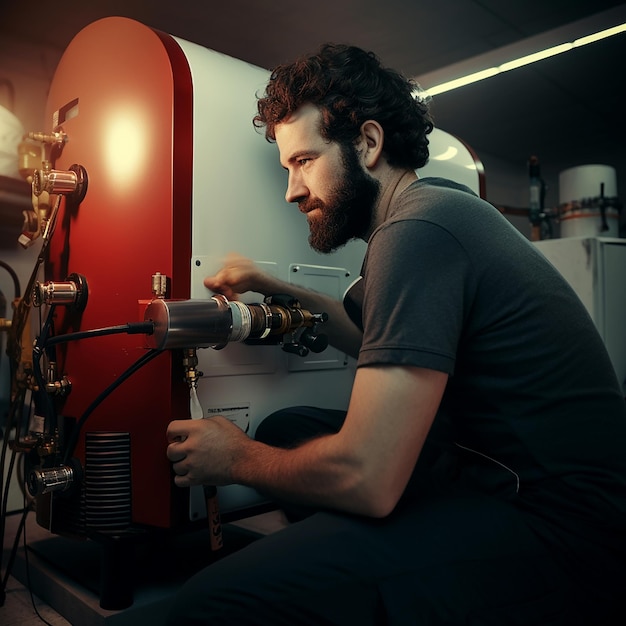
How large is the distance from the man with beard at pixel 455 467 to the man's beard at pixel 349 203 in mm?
223

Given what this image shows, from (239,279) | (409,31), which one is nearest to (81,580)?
(239,279)

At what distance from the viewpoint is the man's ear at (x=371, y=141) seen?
1236 millimetres

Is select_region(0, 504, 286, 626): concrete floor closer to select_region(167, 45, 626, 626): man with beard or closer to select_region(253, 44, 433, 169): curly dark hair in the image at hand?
select_region(167, 45, 626, 626): man with beard

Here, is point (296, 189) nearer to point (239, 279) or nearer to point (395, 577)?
point (239, 279)

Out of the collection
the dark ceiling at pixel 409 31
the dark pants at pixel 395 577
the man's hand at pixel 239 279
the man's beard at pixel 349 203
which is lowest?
the dark pants at pixel 395 577

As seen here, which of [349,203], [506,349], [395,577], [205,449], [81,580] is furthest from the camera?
[81,580]

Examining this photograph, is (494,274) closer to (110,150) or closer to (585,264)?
(110,150)

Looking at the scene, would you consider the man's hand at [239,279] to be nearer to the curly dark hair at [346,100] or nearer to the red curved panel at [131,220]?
the red curved panel at [131,220]

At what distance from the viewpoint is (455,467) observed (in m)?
1.02

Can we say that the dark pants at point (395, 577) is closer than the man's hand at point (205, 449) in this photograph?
Yes

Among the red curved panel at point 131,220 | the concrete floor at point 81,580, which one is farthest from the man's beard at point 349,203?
the concrete floor at point 81,580

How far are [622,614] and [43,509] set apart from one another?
116cm

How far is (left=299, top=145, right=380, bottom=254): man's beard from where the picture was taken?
3.99 ft

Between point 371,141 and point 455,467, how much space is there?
0.66 m
